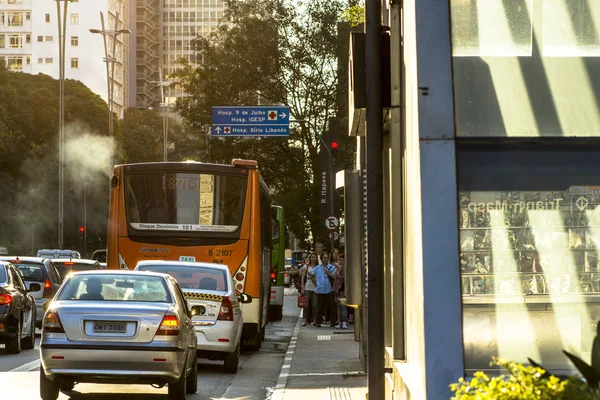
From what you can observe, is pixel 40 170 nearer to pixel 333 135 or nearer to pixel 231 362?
pixel 333 135

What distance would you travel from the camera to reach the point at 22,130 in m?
79.4

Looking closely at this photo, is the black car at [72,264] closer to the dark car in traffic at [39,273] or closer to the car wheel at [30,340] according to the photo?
the dark car in traffic at [39,273]

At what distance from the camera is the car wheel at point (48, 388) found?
43.9 feet

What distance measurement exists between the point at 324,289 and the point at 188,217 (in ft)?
30.2

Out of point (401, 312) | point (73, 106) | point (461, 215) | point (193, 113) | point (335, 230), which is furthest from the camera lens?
point (73, 106)

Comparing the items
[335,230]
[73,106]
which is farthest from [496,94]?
[73,106]

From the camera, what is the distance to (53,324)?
42.7 ft

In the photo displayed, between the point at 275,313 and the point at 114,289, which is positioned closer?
the point at 114,289

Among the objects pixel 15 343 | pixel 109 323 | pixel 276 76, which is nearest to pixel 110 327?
→ pixel 109 323

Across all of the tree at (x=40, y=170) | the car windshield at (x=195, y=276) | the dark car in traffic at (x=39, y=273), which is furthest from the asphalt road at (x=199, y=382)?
the tree at (x=40, y=170)

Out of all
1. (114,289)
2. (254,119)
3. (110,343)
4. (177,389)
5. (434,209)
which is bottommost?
(177,389)

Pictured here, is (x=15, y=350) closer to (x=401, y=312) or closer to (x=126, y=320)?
(x=126, y=320)

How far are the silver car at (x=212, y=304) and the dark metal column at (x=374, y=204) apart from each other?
32.7ft

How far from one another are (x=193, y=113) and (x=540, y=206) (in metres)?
51.5
